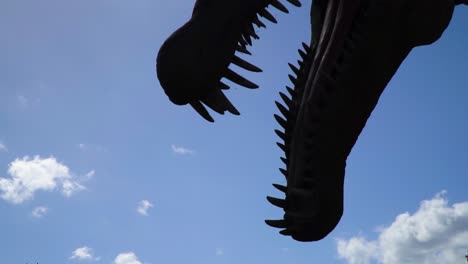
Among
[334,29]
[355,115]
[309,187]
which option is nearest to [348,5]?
[334,29]

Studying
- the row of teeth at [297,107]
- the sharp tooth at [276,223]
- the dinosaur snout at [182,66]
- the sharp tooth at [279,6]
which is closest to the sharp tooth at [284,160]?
the row of teeth at [297,107]

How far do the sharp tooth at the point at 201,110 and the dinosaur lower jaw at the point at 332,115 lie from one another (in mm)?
410

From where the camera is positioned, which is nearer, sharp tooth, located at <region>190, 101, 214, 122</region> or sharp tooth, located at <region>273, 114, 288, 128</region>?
sharp tooth, located at <region>190, 101, 214, 122</region>

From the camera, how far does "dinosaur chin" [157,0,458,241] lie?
200cm

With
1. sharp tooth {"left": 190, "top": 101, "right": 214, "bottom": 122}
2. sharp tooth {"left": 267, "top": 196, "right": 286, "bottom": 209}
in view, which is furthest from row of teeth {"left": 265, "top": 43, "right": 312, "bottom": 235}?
sharp tooth {"left": 190, "top": 101, "right": 214, "bottom": 122}

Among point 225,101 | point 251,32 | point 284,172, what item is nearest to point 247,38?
point 251,32

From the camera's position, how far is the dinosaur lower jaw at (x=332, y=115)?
2.14 meters

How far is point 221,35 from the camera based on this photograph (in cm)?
202

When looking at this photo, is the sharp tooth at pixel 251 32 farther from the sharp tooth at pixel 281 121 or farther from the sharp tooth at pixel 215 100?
the sharp tooth at pixel 281 121

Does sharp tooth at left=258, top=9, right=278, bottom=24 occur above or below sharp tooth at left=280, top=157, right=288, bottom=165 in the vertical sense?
above

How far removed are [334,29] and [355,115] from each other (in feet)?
1.40

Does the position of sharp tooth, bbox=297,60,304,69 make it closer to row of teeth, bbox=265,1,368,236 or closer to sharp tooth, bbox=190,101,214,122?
row of teeth, bbox=265,1,368,236

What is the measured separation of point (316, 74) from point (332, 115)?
229 millimetres

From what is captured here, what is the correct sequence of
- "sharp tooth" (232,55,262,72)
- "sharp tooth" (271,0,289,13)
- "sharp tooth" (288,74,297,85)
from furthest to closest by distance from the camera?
1. "sharp tooth" (288,74,297,85)
2. "sharp tooth" (271,0,289,13)
3. "sharp tooth" (232,55,262,72)
